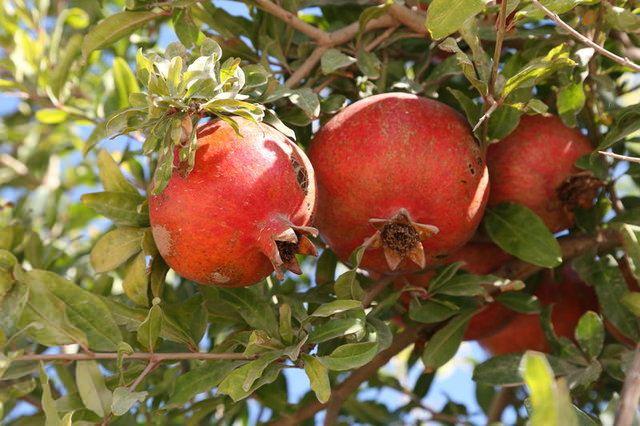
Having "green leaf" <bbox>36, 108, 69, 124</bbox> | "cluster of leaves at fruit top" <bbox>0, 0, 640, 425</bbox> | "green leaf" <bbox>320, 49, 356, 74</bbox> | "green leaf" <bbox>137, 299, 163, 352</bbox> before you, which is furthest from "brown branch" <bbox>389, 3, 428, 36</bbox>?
"green leaf" <bbox>36, 108, 69, 124</bbox>

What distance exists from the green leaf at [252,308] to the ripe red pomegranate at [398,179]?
0.61 ft

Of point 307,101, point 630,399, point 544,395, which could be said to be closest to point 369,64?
point 307,101

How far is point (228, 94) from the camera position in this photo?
159cm

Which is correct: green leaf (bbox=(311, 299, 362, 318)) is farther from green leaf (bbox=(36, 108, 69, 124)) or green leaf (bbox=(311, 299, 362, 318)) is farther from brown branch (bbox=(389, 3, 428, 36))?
green leaf (bbox=(36, 108, 69, 124))

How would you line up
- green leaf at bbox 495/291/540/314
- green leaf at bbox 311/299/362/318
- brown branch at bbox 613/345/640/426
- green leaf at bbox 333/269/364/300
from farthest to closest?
green leaf at bbox 495/291/540/314 < green leaf at bbox 333/269/364/300 < green leaf at bbox 311/299/362/318 < brown branch at bbox 613/345/640/426

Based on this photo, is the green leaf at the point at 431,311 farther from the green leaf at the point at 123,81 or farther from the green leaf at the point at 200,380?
the green leaf at the point at 123,81

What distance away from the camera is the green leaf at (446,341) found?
2.00 metres

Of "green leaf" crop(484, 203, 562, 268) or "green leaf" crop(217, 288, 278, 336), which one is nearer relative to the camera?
"green leaf" crop(217, 288, 278, 336)

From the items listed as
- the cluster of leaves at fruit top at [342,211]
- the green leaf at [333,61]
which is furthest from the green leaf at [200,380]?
the green leaf at [333,61]

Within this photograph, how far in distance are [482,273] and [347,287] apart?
1.55 ft

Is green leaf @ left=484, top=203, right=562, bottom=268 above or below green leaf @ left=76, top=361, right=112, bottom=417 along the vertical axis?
above

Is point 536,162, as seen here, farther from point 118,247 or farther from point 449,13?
point 118,247

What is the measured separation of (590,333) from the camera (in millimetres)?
1916

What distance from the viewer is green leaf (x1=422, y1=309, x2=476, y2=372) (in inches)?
78.9
